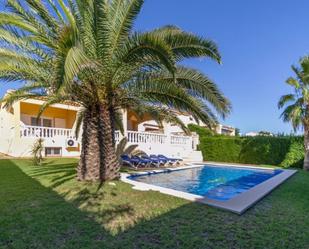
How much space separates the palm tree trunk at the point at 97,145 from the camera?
9.26 metres

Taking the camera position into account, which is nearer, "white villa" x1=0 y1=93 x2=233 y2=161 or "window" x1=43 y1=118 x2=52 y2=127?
"white villa" x1=0 y1=93 x2=233 y2=161

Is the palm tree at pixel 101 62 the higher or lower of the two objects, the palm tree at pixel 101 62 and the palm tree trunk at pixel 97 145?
the higher

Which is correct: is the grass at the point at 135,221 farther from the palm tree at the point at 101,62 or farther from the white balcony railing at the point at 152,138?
the white balcony railing at the point at 152,138

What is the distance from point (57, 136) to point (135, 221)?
16.7m

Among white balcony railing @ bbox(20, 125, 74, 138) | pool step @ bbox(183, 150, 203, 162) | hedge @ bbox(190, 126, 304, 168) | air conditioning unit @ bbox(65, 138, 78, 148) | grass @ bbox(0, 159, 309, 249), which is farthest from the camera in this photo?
pool step @ bbox(183, 150, 203, 162)

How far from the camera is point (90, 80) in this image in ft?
27.4

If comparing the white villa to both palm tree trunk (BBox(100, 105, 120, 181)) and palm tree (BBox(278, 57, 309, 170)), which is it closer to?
palm tree trunk (BBox(100, 105, 120, 181))

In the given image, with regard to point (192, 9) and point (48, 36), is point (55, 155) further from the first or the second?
point (192, 9)

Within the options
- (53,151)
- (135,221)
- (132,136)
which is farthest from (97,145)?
(53,151)

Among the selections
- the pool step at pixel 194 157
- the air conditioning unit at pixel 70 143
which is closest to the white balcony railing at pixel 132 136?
the air conditioning unit at pixel 70 143

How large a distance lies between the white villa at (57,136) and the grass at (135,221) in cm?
1019

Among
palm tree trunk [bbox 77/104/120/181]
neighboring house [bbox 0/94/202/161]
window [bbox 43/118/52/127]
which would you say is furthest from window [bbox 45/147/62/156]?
palm tree trunk [bbox 77/104/120/181]

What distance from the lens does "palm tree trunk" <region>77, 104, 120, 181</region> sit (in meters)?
9.26

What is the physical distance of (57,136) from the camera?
63.7 feet
